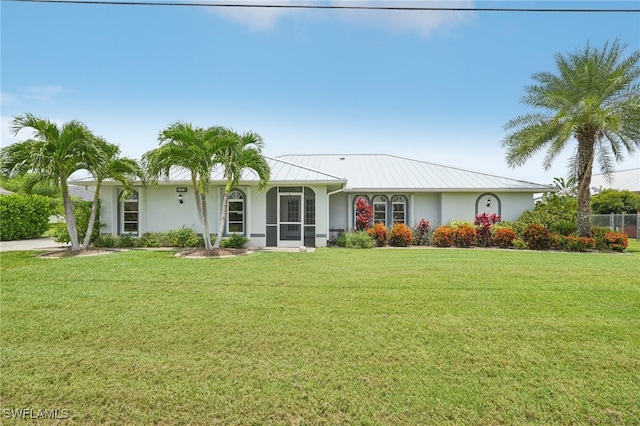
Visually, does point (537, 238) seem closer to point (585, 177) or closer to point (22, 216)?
point (585, 177)

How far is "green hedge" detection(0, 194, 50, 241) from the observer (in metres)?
17.8

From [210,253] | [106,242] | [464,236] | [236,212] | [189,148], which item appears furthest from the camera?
[464,236]

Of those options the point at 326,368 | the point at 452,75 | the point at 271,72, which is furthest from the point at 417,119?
the point at 326,368

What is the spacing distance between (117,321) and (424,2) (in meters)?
8.36

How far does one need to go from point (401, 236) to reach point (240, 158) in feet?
26.7

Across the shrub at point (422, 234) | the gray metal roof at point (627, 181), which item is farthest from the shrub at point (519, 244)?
the gray metal roof at point (627, 181)

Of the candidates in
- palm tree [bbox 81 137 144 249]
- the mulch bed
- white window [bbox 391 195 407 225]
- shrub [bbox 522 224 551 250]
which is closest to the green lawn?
the mulch bed

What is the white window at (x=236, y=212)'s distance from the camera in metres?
14.9

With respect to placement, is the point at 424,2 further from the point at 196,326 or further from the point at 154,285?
the point at 154,285

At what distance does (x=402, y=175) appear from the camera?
1886 cm

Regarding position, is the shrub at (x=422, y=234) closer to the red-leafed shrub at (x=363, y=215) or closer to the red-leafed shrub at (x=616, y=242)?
the red-leafed shrub at (x=363, y=215)

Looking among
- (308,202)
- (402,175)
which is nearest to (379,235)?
(308,202)

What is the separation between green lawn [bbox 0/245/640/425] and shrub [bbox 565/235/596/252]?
6.75 metres

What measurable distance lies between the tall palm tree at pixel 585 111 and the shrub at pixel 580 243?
4.37 ft
